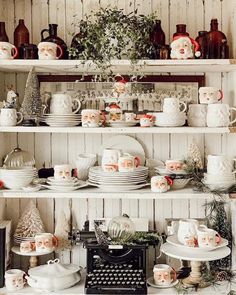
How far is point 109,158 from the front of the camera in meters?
2.89

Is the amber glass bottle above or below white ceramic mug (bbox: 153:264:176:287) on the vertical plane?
above

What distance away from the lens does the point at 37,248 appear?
295 cm

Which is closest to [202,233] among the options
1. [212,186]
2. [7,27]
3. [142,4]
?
[212,186]

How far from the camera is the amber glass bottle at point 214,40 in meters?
2.87

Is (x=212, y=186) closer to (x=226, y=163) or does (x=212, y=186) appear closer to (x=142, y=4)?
(x=226, y=163)

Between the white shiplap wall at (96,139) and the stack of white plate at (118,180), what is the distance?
0.27 metres

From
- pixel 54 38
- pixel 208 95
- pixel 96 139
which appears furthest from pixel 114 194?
pixel 54 38

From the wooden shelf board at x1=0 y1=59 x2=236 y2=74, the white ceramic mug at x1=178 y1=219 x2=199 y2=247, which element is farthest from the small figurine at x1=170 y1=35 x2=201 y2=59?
the white ceramic mug at x1=178 y1=219 x2=199 y2=247

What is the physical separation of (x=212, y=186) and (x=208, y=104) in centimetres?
38

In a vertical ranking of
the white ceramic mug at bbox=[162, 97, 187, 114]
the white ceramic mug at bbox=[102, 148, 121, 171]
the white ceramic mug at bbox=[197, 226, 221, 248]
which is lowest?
the white ceramic mug at bbox=[197, 226, 221, 248]

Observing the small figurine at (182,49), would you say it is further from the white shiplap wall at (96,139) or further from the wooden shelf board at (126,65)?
the white shiplap wall at (96,139)

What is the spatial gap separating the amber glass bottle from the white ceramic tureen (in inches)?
47.3

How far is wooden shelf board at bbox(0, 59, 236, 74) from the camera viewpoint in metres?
2.76

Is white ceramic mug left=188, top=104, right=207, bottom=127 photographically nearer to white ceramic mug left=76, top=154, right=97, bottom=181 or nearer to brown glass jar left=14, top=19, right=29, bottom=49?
white ceramic mug left=76, top=154, right=97, bottom=181
